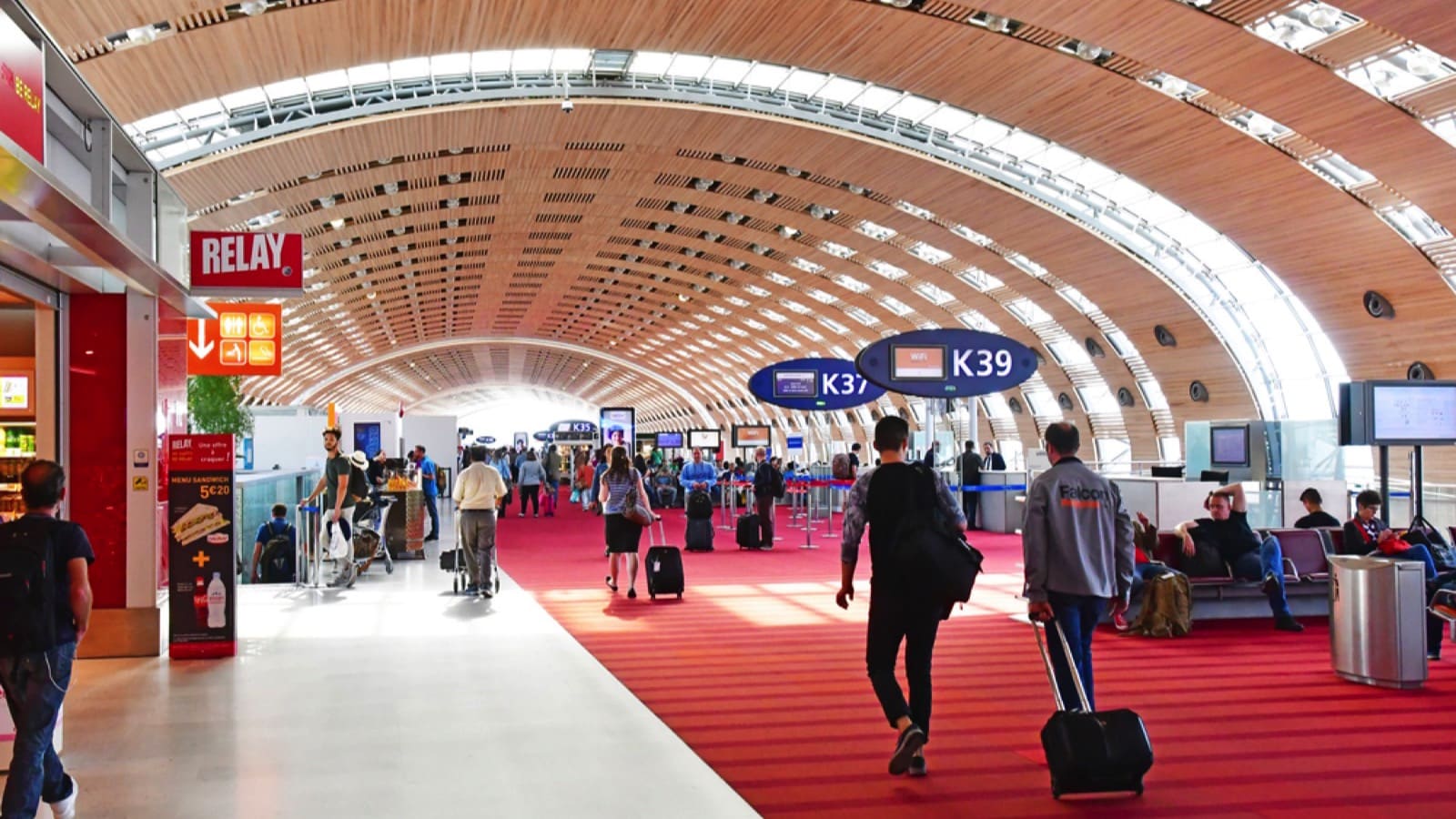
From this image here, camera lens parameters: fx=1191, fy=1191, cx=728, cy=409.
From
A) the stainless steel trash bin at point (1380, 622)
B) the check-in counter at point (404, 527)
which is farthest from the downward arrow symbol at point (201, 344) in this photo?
the stainless steel trash bin at point (1380, 622)

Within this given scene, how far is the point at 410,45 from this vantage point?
18.0 m

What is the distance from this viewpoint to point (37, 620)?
415 centimetres

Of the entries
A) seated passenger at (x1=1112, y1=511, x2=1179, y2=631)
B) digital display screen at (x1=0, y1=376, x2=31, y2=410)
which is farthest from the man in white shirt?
seated passenger at (x1=1112, y1=511, x2=1179, y2=631)

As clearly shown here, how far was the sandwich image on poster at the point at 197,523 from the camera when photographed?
8.35m

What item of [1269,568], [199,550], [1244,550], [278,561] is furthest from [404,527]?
[1269,568]

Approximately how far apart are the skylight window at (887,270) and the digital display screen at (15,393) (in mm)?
28991

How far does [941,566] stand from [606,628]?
533cm

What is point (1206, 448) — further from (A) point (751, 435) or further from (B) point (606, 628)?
(A) point (751, 435)

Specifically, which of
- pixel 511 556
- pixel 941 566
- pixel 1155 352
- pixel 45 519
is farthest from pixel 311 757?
pixel 1155 352

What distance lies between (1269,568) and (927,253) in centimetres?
2452

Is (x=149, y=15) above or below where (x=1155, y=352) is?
above

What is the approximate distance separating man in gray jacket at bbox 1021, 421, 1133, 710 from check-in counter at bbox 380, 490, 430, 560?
11629 millimetres

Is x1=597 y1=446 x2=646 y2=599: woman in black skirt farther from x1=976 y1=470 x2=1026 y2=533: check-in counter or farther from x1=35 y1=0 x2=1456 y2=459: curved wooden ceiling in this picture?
x1=976 y1=470 x2=1026 y2=533: check-in counter

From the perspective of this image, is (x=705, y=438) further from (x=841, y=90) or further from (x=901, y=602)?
(x=901, y=602)
